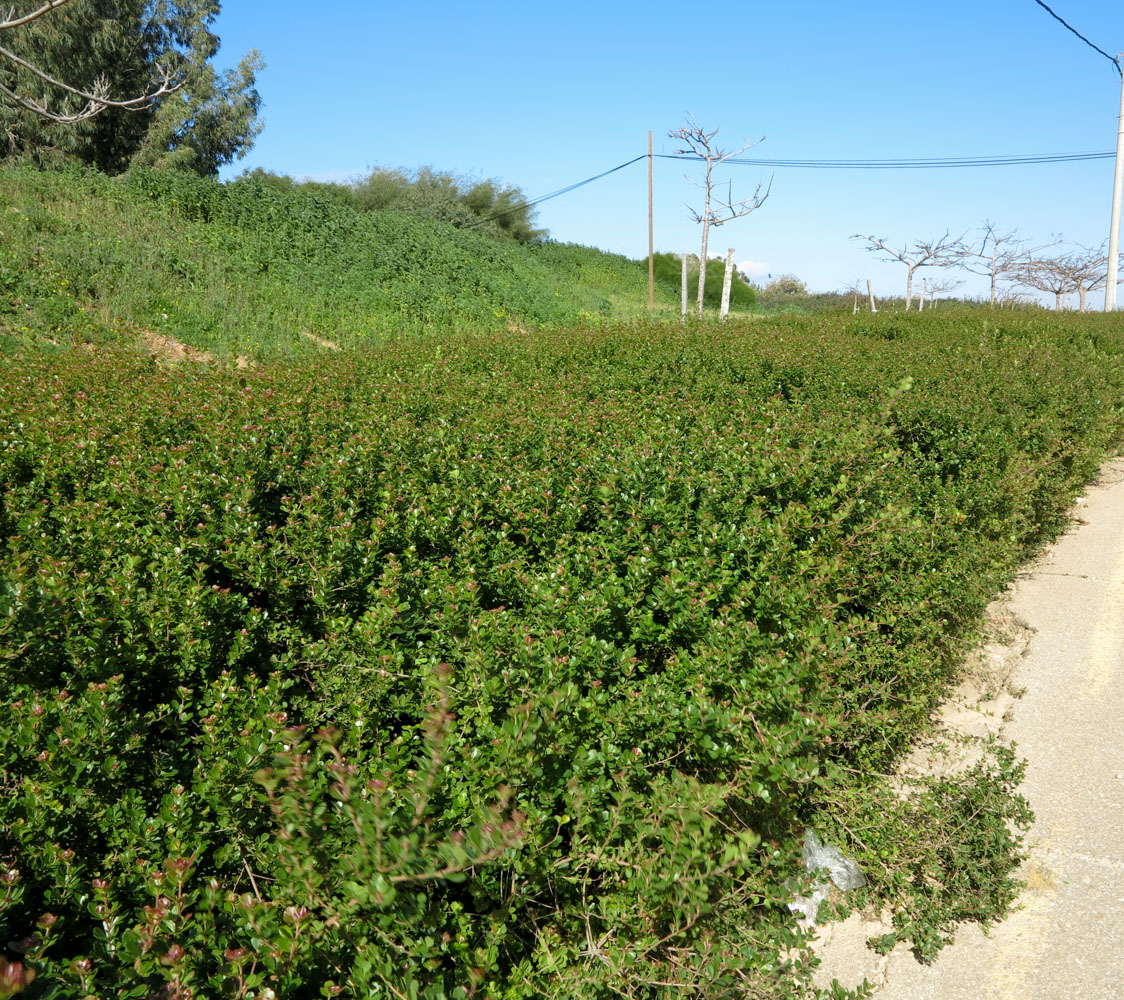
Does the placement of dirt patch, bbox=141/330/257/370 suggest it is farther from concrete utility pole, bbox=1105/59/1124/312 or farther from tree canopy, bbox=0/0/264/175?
concrete utility pole, bbox=1105/59/1124/312

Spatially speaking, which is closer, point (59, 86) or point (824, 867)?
point (824, 867)

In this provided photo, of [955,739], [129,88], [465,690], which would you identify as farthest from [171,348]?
[129,88]

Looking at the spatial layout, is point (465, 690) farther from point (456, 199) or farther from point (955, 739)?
point (456, 199)

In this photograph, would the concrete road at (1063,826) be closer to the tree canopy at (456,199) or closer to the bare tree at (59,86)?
the bare tree at (59,86)

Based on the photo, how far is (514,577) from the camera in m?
3.06

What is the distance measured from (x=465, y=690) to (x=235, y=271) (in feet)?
50.7

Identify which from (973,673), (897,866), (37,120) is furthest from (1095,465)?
(37,120)

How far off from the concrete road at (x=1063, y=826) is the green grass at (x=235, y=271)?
24.8 ft

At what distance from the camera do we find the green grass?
1181 centimetres

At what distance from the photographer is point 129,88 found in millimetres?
22875

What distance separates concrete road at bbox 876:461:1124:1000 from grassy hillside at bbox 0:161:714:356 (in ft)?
25.0

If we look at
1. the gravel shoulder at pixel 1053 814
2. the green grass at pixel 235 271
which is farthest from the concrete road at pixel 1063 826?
the green grass at pixel 235 271

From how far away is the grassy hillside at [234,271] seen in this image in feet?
38.9

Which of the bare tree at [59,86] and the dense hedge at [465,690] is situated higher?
the bare tree at [59,86]
